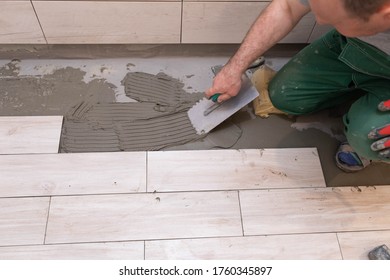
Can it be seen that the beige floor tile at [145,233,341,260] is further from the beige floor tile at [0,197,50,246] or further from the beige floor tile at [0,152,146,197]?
the beige floor tile at [0,197,50,246]

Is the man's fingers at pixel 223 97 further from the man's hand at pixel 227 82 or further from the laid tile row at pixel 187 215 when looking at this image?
the laid tile row at pixel 187 215

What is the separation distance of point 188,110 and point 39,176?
612 millimetres

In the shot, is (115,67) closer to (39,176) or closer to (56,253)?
(39,176)

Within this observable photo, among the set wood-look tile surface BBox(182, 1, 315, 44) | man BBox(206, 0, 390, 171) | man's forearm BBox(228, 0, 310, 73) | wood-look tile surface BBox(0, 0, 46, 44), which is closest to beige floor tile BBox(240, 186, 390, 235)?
man BBox(206, 0, 390, 171)

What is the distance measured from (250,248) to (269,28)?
29.0 inches

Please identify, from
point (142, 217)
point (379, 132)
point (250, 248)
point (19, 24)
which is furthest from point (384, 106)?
point (19, 24)

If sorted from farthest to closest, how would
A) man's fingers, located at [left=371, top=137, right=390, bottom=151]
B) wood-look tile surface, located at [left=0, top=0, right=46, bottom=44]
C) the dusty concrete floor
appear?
the dusty concrete floor, wood-look tile surface, located at [left=0, top=0, right=46, bottom=44], man's fingers, located at [left=371, top=137, right=390, bottom=151]

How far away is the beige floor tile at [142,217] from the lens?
1.23m

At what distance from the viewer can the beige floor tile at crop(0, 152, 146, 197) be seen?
129 cm

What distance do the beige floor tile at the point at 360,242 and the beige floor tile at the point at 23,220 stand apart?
1.03 metres

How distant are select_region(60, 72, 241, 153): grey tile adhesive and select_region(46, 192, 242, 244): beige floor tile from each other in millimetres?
209

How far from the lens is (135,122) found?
1.45 m

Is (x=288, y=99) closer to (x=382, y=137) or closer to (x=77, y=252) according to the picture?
(x=382, y=137)
